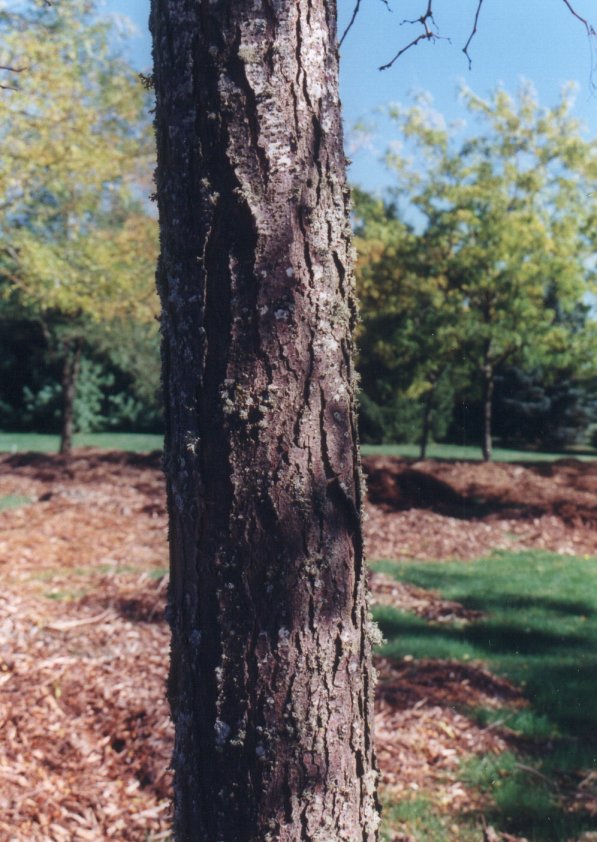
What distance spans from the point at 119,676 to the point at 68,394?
532 inches

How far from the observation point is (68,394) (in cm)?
1725

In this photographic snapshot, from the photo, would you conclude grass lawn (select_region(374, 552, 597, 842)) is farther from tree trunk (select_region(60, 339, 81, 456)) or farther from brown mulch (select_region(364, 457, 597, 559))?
tree trunk (select_region(60, 339, 81, 456))

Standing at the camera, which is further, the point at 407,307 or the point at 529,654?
the point at 407,307

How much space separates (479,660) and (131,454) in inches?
487

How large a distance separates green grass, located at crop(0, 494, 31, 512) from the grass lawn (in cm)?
523

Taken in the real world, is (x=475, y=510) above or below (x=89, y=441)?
below

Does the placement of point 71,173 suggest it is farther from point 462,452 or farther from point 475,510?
point 462,452

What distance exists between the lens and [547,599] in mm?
7113

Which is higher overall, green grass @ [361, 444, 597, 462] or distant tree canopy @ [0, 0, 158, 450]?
distant tree canopy @ [0, 0, 158, 450]

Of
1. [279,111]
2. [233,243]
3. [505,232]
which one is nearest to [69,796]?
[233,243]

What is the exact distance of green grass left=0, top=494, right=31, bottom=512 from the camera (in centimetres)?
1046

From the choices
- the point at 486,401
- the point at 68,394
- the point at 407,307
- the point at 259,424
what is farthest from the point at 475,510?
the point at 259,424

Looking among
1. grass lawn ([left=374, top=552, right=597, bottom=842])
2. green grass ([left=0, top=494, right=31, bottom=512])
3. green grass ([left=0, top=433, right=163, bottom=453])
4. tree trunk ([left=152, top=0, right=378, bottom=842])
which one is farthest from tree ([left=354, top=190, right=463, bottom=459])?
tree trunk ([left=152, top=0, right=378, bottom=842])

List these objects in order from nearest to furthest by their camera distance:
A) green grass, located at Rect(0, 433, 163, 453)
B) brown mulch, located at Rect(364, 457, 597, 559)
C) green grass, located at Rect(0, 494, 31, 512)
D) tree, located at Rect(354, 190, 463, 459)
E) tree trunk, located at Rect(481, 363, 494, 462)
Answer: brown mulch, located at Rect(364, 457, 597, 559), green grass, located at Rect(0, 494, 31, 512), tree, located at Rect(354, 190, 463, 459), tree trunk, located at Rect(481, 363, 494, 462), green grass, located at Rect(0, 433, 163, 453)
